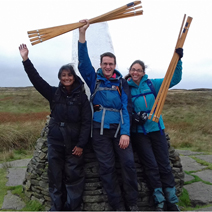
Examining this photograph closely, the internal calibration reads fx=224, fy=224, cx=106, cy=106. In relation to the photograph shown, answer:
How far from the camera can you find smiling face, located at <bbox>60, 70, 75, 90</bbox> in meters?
3.48

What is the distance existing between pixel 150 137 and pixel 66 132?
1.41 metres

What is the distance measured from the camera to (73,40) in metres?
4.90

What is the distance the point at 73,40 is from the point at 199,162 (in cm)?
495

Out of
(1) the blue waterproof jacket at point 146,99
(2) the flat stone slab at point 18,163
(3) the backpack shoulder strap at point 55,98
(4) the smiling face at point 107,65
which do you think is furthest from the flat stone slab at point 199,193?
(2) the flat stone slab at point 18,163

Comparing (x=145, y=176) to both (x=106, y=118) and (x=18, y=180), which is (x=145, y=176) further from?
(x=18, y=180)

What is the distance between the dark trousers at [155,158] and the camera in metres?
3.64

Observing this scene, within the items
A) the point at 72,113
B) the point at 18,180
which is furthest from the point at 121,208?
the point at 18,180

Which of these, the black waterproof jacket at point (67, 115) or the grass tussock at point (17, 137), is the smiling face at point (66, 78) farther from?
the grass tussock at point (17, 137)

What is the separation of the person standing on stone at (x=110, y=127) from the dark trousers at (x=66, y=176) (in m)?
0.41

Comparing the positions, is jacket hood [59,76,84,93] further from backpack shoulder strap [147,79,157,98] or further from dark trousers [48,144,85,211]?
backpack shoulder strap [147,79,157,98]

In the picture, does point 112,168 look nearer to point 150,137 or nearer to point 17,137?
point 150,137

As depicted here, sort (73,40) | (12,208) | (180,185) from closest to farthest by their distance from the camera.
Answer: (12,208) → (180,185) → (73,40)

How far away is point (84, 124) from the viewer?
3420 mm

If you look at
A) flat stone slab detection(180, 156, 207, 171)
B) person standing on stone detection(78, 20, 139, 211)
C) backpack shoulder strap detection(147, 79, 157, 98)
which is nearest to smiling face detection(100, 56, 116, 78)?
person standing on stone detection(78, 20, 139, 211)
